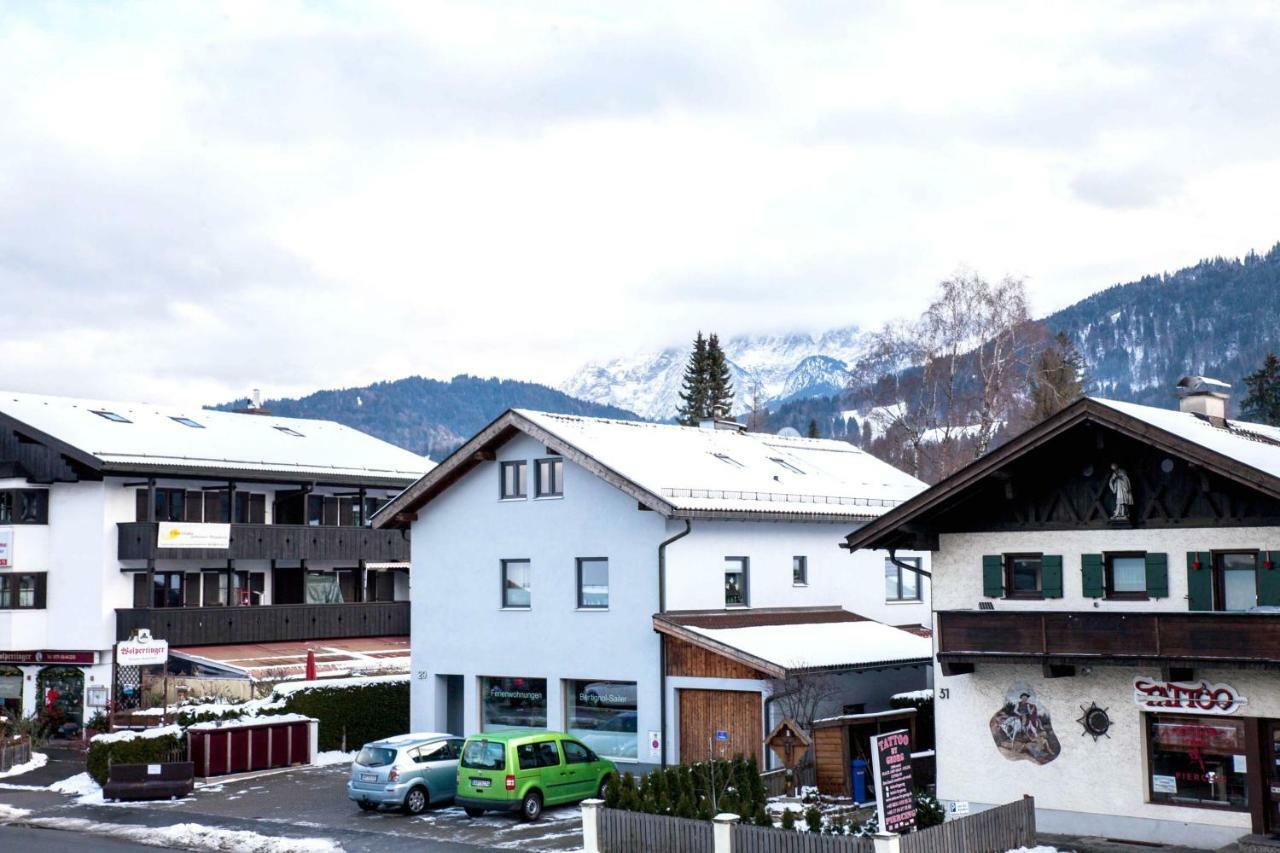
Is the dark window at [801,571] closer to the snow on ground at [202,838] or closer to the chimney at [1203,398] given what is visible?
the chimney at [1203,398]

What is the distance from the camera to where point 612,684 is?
3650cm

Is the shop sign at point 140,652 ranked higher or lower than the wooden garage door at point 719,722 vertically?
higher

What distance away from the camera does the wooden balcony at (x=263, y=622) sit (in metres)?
48.5

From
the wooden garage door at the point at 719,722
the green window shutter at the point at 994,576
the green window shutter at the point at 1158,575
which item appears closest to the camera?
the green window shutter at the point at 1158,575

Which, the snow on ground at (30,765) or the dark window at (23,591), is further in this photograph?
the dark window at (23,591)

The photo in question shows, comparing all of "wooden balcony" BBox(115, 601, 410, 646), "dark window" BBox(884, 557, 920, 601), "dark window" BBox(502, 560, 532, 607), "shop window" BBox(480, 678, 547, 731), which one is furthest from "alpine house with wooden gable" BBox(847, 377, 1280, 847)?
"wooden balcony" BBox(115, 601, 410, 646)

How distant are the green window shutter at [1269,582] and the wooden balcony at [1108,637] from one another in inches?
34.8

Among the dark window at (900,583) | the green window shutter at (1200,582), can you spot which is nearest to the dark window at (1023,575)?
the green window shutter at (1200,582)

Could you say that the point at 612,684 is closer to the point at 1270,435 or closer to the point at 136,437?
the point at 1270,435

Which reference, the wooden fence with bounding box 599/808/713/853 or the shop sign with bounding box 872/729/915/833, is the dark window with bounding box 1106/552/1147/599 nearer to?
the shop sign with bounding box 872/729/915/833

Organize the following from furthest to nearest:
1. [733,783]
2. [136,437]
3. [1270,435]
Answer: [136,437]
[1270,435]
[733,783]

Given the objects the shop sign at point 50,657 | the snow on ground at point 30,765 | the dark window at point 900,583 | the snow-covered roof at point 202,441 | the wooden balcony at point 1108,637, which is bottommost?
the snow on ground at point 30,765

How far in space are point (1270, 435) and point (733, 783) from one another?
13.4m

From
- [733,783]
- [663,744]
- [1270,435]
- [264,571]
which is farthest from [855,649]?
[264,571]
